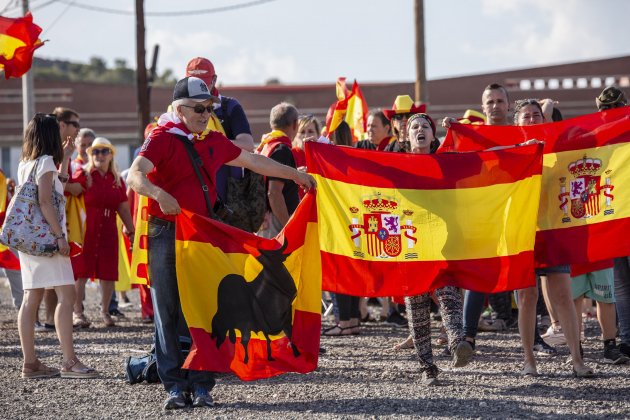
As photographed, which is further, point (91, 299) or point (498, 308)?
point (91, 299)

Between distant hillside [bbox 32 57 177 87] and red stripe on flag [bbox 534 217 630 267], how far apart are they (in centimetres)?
9598

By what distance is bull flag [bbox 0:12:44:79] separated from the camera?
10.4 m

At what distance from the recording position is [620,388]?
7.41 meters

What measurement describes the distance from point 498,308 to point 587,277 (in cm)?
178

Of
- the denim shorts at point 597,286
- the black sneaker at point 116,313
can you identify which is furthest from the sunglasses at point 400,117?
the black sneaker at point 116,313

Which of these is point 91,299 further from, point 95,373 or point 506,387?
point 506,387

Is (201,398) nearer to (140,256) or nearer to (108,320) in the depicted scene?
(140,256)

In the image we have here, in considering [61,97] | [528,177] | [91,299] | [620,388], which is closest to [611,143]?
[528,177]

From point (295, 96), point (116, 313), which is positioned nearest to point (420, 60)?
point (116, 313)

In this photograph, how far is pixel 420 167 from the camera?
26.1 ft

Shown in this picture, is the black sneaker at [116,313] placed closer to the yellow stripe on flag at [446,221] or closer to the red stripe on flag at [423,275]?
the red stripe on flag at [423,275]

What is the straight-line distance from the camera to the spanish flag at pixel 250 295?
277 inches

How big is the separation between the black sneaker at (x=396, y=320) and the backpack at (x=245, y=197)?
12.2 ft

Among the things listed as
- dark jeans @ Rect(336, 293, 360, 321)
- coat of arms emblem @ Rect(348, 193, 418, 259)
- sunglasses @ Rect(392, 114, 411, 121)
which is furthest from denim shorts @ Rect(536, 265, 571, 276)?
dark jeans @ Rect(336, 293, 360, 321)
